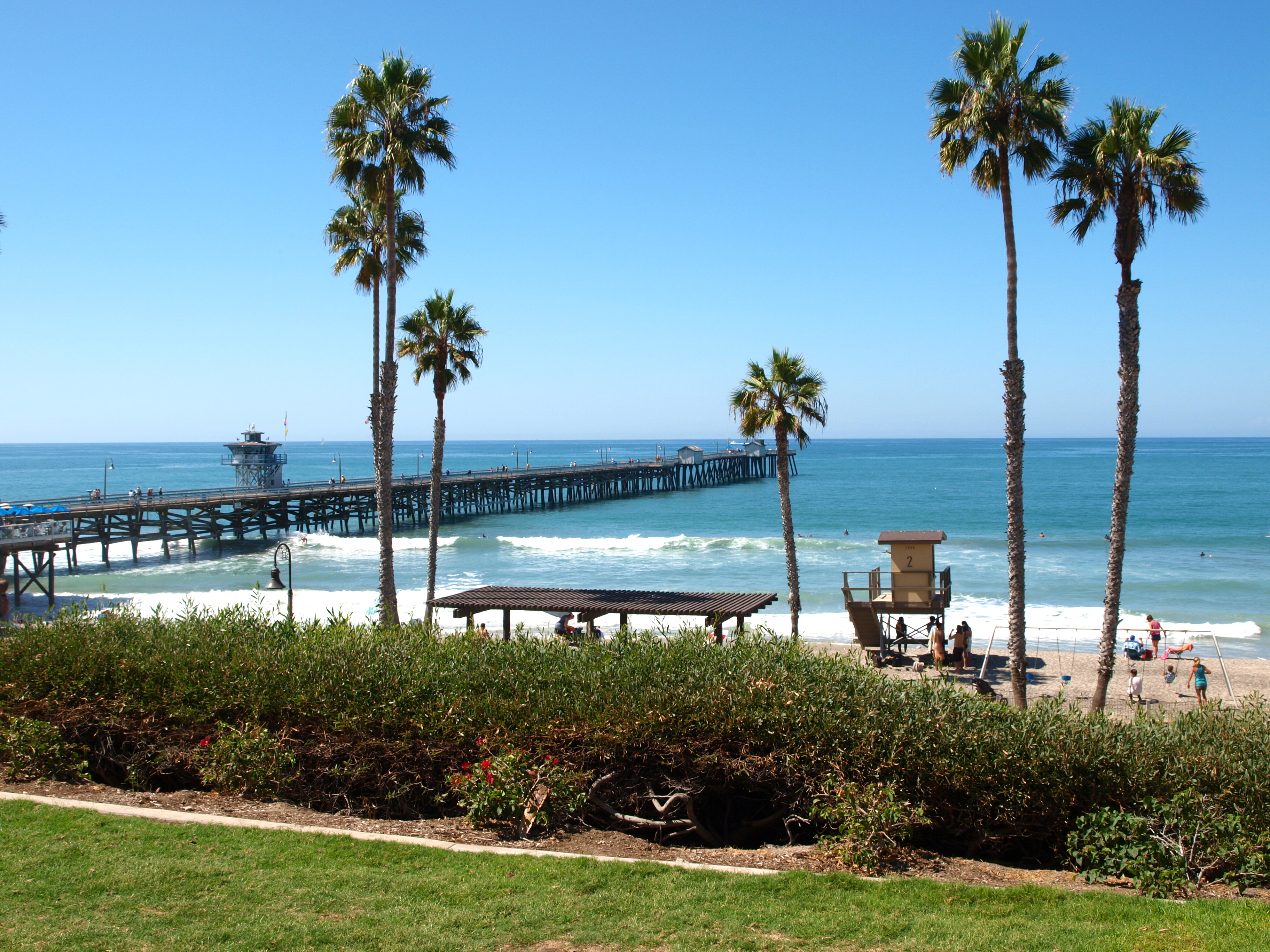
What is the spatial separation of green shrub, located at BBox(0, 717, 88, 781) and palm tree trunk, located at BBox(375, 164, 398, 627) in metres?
8.81

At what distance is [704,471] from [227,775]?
305 ft

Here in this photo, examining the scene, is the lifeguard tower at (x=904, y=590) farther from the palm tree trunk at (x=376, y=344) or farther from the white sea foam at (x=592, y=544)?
the white sea foam at (x=592, y=544)

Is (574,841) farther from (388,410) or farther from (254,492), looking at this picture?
(254,492)

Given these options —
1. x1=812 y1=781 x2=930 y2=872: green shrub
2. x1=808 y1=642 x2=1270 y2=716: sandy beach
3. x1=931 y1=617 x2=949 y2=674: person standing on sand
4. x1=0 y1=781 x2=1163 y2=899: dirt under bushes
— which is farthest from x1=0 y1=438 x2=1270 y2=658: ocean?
x1=812 y1=781 x2=930 y2=872: green shrub

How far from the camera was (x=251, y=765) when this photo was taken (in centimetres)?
877

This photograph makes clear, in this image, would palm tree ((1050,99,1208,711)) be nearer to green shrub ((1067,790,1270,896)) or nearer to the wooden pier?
green shrub ((1067,790,1270,896))

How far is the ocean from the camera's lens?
30875 mm

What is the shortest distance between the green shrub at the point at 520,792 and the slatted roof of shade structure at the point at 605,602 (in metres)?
7.37

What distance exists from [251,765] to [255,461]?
5363 cm

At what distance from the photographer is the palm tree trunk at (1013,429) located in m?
14.7

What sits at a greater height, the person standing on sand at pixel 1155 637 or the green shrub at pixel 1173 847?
the green shrub at pixel 1173 847

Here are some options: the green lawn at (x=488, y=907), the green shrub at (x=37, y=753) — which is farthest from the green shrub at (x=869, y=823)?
the green shrub at (x=37, y=753)

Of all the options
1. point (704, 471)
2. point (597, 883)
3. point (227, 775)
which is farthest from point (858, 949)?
point (704, 471)

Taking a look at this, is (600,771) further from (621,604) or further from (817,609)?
(817,609)
